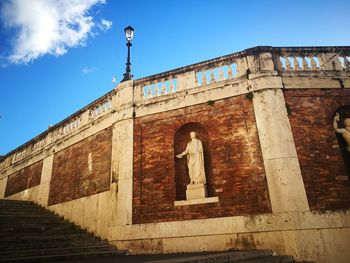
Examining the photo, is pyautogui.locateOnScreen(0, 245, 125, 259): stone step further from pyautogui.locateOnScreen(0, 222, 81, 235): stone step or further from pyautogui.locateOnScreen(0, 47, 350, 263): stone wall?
pyautogui.locateOnScreen(0, 222, 81, 235): stone step

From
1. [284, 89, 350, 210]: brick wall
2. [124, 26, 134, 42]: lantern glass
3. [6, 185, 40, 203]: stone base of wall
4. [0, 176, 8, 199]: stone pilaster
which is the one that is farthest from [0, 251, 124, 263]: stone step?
[0, 176, 8, 199]: stone pilaster

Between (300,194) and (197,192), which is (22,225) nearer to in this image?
(197,192)

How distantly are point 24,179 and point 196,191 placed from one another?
1122 centimetres

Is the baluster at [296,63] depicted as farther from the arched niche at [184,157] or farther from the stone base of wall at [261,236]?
the stone base of wall at [261,236]

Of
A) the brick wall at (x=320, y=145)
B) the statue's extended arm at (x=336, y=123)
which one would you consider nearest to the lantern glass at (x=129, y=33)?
the brick wall at (x=320, y=145)

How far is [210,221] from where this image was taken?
24.8 feet

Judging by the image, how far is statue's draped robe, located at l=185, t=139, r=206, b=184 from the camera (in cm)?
839

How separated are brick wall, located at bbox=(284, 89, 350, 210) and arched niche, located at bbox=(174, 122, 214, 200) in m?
2.75

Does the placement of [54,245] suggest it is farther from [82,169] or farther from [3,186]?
[3,186]

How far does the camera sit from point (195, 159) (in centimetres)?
857

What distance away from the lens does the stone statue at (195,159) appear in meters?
8.40

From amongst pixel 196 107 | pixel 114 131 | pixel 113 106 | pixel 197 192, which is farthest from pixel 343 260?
pixel 113 106

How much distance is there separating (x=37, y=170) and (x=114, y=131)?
647cm

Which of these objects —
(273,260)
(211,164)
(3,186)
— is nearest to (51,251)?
(211,164)
